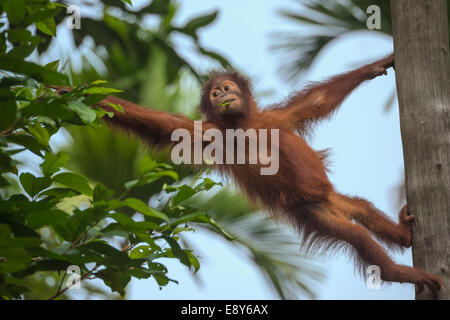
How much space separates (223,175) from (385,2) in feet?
8.40

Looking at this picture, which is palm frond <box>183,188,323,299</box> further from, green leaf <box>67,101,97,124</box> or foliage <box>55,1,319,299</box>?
green leaf <box>67,101,97,124</box>

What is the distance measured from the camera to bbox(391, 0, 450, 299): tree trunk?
364 centimetres

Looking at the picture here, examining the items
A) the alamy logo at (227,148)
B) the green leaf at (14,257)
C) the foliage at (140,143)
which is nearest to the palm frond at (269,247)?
the foliage at (140,143)

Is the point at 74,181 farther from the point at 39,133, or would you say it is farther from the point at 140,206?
the point at 140,206

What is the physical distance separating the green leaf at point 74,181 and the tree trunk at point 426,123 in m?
2.05

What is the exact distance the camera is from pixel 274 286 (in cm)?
824

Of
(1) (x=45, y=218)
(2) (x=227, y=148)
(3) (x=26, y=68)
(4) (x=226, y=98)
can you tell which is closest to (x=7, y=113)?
(3) (x=26, y=68)

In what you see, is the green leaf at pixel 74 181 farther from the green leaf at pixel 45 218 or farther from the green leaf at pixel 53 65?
the green leaf at pixel 53 65

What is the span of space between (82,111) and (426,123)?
2.18m

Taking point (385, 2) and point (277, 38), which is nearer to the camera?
point (385, 2)

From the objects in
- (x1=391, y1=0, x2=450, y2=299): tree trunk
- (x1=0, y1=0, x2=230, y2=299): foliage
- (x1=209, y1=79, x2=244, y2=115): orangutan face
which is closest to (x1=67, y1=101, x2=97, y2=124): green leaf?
(x1=0, y1=0, x2=230, y2=299): foliage

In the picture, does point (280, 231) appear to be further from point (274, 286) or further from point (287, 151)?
point (287, 151)

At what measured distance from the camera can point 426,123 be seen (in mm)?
3762
